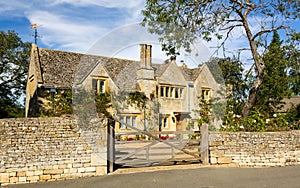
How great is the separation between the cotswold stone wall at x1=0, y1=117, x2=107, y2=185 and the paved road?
0.36 m

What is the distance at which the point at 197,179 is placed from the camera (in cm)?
870

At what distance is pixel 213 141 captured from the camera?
1090 cm

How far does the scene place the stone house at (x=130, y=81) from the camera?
20.4 m

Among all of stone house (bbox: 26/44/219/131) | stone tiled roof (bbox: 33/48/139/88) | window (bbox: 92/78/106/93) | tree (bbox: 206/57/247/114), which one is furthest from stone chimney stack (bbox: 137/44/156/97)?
tree (bbox: 206/57/247/114)

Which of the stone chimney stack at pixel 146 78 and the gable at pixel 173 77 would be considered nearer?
the stone chimney stack at pixel 146 78

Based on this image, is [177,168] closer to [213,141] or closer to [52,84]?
[213,141]

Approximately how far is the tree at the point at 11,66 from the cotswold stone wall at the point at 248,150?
2473 centimetres

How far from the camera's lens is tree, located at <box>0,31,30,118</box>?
1193 inches

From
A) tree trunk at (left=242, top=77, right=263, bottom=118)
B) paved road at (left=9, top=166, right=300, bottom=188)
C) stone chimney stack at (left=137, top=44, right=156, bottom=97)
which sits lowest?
paved road at (left=9, top=166, right=300, bottom=188)

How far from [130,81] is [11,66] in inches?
629

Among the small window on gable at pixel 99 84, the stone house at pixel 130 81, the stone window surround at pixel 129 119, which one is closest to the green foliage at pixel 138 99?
the stone house at pixel 130 81

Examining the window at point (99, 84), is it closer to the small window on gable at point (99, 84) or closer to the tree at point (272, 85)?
the small window on gable at point (99, 84)

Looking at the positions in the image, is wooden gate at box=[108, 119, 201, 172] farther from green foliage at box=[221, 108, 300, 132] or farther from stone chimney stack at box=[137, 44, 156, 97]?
stone chimney stack at box=[137, 44, 156, 97]

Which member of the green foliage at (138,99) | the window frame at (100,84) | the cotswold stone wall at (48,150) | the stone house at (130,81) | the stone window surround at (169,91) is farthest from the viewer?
the stone window surround at (169,91)
